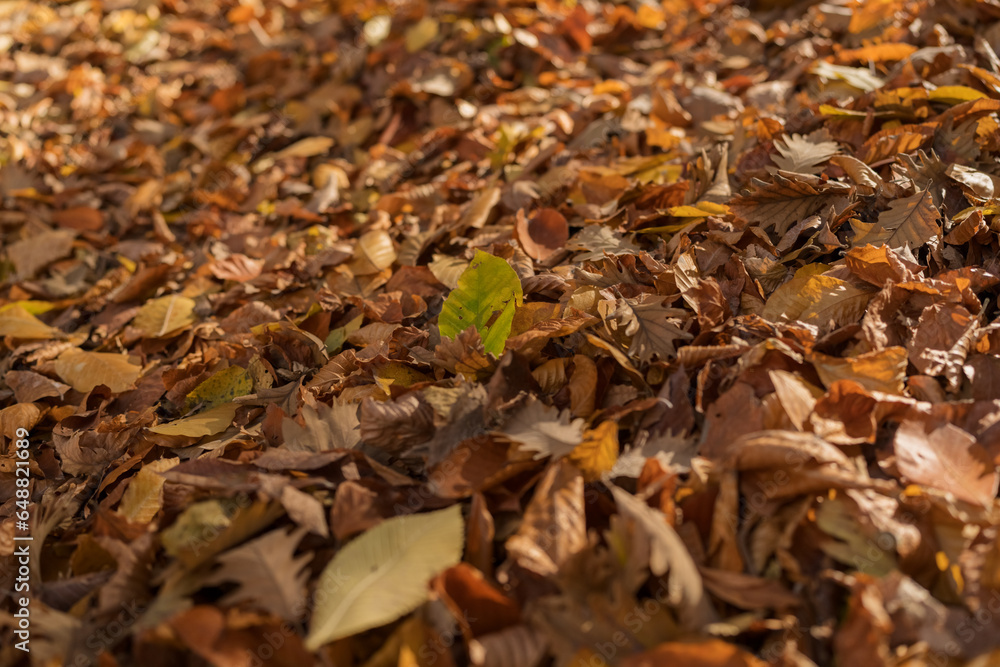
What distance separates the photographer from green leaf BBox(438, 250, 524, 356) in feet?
4.30

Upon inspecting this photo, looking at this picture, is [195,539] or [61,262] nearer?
[195,539]

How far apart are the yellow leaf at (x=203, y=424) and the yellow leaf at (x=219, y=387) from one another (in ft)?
0.13

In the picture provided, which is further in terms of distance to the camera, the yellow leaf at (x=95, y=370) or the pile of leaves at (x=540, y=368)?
the yellow leaf at (x=95, y=370)

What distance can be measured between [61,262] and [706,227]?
199 centimetres

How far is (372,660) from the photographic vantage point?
33.0 inches

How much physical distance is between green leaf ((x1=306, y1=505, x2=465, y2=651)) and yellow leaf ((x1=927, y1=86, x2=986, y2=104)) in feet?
4.98

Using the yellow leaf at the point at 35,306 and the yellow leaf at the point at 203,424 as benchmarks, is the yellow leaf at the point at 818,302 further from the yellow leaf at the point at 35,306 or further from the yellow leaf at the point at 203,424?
the yellow leaf at the point at 35,306

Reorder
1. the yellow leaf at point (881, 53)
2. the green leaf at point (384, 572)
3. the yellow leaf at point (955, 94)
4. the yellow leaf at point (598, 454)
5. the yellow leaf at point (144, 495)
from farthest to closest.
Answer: the yellow leaf at point (881, 53) → the yellow leaf at point (955, 94) → the yellow leaf at point (144, 495) → the yellow leaf at point (598, 454) → the green leaf at point (384, 572)

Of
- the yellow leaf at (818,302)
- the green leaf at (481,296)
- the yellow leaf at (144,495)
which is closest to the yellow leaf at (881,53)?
the yellow leaf at (818,302)

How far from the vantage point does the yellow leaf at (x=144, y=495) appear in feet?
3.80

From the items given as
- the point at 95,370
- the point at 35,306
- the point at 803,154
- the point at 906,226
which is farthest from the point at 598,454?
the point at 35,306

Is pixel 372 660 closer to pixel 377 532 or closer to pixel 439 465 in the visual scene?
pixel 377 532

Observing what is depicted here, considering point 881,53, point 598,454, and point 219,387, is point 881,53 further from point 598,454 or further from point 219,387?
point 219,387

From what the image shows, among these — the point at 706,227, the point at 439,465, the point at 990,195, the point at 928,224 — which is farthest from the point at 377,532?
the point at 990,195
